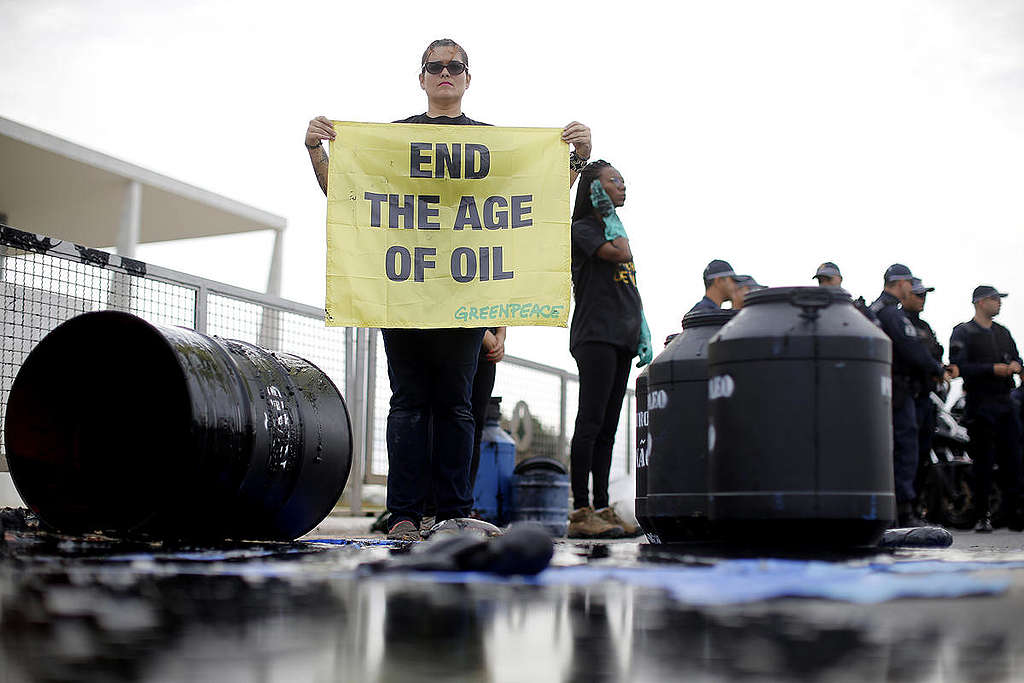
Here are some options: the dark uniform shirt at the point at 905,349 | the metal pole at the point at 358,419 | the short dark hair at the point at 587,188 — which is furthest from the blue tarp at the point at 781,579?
the metal pole at the point at 358,419

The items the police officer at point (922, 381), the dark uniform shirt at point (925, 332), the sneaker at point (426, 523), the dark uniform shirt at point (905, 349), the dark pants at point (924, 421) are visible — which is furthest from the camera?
the dark uniform shirt at point (925, 332)

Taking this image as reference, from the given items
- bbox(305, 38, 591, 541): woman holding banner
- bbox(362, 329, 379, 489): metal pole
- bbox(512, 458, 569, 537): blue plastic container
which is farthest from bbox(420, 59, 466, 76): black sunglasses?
bbox(362, 329, 379, 489): metal pole

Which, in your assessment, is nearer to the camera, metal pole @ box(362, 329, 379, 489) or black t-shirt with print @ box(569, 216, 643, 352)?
black t-shirt with print @ box(569, 216, 643, 352)

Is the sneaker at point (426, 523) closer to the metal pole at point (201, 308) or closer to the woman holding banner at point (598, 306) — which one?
the woman holding banner at point (598, 306)

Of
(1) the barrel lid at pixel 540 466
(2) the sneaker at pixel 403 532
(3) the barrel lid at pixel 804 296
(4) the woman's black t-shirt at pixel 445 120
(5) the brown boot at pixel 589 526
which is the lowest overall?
(5) the brown boot at pixel 589 526

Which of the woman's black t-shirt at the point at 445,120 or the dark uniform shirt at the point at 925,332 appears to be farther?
the dark uniform shirt at the point at 925,332

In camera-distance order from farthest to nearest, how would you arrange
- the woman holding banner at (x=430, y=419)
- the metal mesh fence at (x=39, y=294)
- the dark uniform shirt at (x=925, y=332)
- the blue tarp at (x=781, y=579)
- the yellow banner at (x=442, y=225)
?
the dark uniform shirt at (x=925, y=332)
the metal mesh fence at (x=39, y=294)
the yellow banner at (x=442, y=225)
the woman holding banner at (x=430, y=419)
the blue tarp at (x=781, y=579)

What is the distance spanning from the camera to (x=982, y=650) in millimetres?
1313

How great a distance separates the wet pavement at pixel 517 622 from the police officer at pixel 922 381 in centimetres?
561

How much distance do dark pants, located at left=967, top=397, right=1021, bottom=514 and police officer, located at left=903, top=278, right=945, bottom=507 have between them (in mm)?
1381

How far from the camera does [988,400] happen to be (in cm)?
1009

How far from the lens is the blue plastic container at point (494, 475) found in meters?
8.48

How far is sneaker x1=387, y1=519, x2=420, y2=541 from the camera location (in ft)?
13.7

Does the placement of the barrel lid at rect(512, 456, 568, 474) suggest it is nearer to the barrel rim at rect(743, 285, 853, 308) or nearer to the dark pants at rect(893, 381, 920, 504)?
the dark pants at rect(893, 381, 920, 504)
